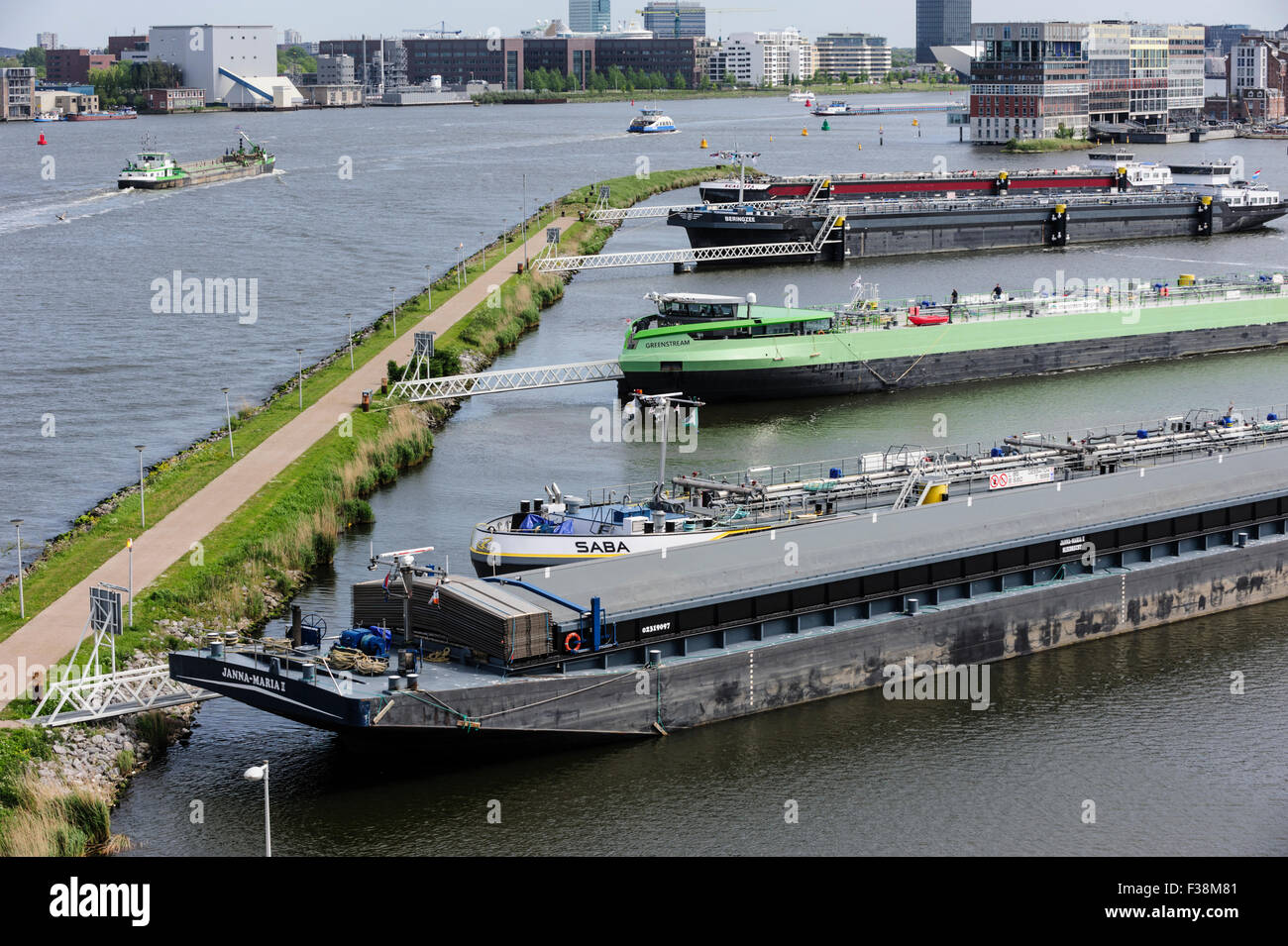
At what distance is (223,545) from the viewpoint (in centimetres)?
4541

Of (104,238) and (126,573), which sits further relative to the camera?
(104,238)

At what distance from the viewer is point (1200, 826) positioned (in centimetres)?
3266

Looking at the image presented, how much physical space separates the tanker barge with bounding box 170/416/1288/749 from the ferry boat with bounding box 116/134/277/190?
125174 millimetres

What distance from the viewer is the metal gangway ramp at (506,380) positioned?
6706 cm

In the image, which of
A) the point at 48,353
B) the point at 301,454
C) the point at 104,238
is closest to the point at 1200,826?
the point at 301,454

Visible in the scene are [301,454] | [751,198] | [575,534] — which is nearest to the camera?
[575,534]

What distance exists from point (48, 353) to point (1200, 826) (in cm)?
6188

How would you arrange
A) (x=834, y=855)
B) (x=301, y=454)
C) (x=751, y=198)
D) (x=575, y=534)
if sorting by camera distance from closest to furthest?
(x=834, y=855), (x=575, y=534), (x=301, y=454), (x=751, y=198)

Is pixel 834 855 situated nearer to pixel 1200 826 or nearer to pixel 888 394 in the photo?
pixel 1200 826

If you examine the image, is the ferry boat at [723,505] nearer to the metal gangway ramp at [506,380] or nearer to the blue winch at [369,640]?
the blue winch at [369,640]

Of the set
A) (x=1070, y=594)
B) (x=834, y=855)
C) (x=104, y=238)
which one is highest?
(x=104, y=238)

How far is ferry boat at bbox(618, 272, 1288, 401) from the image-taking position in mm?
71250

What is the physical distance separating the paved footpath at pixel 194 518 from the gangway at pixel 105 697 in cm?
189

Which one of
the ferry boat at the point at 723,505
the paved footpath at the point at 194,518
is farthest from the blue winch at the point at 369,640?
the ferry boat at the point at 723,505
